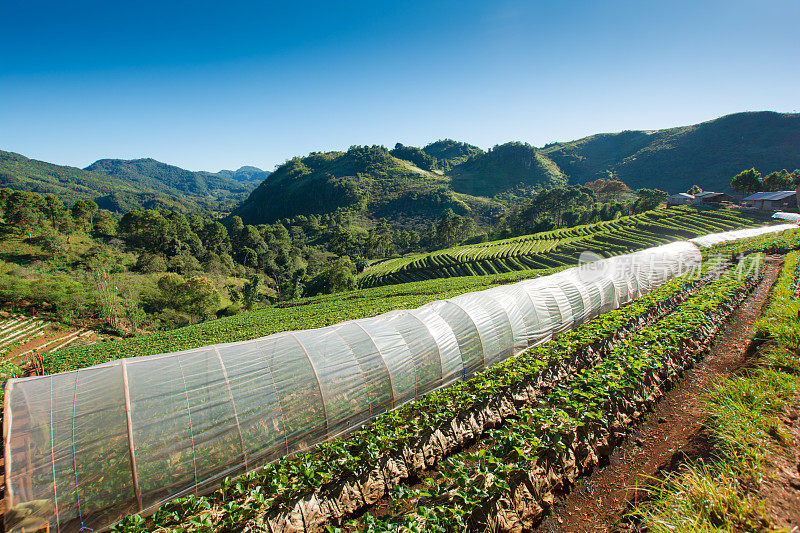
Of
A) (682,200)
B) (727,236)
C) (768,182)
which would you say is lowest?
(727,236)

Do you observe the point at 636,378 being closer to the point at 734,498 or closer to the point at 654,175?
the point at 734,498

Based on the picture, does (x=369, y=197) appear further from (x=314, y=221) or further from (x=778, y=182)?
(x=778, y=182)

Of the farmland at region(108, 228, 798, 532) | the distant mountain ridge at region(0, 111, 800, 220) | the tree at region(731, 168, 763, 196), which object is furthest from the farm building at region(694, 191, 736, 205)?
the farmland at region(108, 228, 798, 532)

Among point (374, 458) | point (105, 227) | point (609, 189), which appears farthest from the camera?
point (609, 189)

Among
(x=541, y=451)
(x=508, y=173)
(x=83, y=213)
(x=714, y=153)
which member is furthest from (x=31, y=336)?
(x=714, y=153)

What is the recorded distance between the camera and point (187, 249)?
73562mm

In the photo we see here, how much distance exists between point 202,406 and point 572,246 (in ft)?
192

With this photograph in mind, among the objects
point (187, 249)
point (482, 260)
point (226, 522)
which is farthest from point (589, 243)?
point (187, 249)

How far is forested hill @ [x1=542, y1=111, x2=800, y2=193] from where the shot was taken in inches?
4604

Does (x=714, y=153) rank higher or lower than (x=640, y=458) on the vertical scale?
higher

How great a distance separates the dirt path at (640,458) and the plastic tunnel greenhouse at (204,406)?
4301mm

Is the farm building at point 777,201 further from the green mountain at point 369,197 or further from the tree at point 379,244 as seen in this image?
the tree at point 379,244

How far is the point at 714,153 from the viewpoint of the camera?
4998 inches

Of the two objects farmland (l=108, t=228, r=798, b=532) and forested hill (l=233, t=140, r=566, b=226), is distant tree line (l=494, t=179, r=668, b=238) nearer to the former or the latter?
forested hill (l=233, t=140, r=566, b=226)
